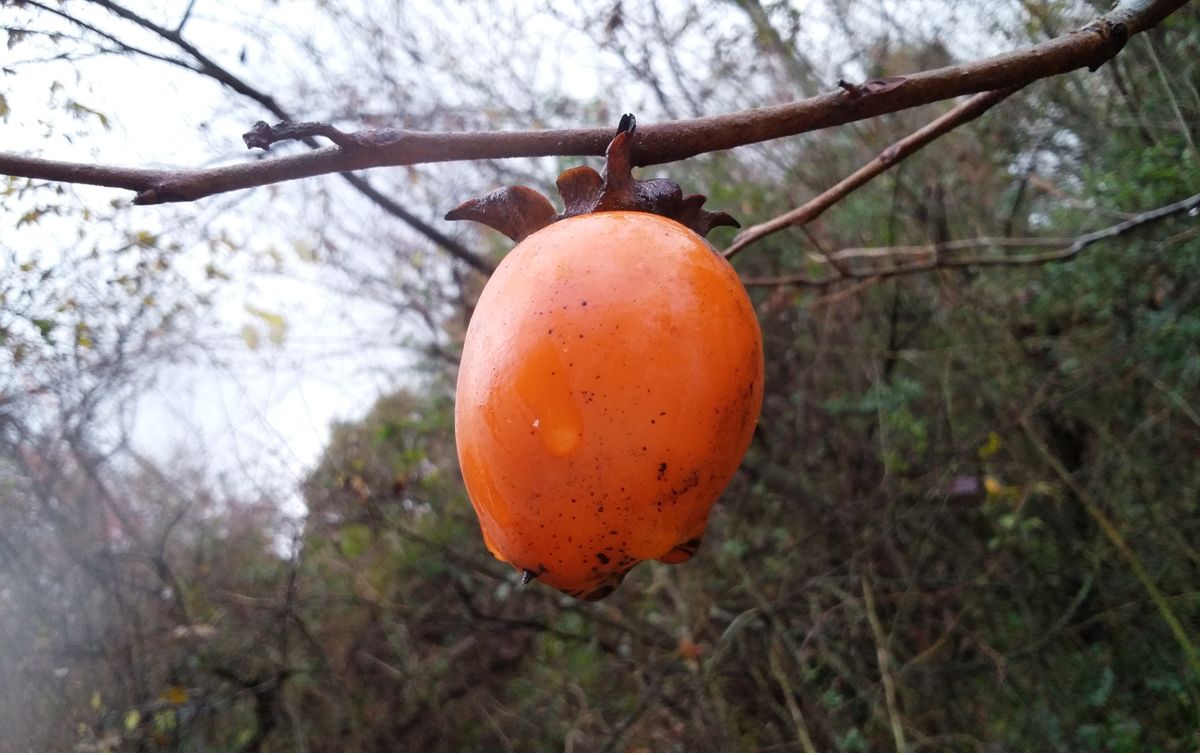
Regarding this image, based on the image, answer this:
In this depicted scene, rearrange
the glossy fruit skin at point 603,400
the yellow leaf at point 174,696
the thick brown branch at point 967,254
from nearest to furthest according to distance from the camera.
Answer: the glossy fruit skin at point 603,400 < the thick brown branch at point 967,254 < the yellow leaf at point 174,696

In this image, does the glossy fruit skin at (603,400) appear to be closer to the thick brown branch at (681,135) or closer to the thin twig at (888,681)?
the thick brown branch at (681,135)

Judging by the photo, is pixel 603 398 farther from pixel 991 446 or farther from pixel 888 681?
pixel 991 446

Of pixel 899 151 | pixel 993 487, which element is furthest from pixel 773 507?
pixel 899 151

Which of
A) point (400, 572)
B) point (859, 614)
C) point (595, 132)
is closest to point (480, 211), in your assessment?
point (595, 132)

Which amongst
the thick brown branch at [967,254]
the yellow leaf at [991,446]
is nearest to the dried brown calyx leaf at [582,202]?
the thick brown branch at [967,254]

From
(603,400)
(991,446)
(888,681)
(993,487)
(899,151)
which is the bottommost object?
(888,681)

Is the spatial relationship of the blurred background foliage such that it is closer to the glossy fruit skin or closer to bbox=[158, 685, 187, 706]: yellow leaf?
bbox=[158, 685, 187, 706]: yellow leaf

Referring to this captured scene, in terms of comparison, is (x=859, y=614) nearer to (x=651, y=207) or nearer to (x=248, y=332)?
(x=651, y=207)

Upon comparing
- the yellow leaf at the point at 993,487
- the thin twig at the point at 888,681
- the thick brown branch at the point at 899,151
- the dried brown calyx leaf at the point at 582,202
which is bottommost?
the thin twig at the point at 888,681
